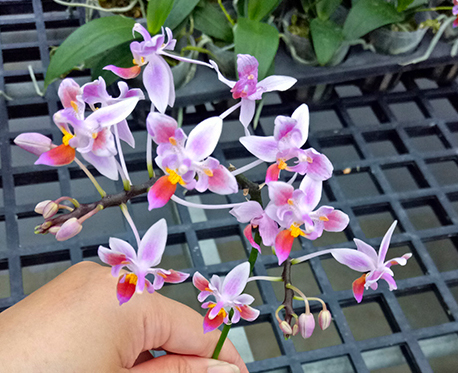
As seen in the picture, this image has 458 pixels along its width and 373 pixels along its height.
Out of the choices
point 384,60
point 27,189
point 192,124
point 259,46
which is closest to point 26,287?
point 27,189

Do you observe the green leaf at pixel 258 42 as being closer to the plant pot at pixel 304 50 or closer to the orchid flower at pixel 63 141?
the plant pot at pixel 304 50

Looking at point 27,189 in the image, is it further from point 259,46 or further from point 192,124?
point 259,46

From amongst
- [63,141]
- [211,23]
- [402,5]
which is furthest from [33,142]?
[402,5]

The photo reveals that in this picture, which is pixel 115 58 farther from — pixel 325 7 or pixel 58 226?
pixel 58 226

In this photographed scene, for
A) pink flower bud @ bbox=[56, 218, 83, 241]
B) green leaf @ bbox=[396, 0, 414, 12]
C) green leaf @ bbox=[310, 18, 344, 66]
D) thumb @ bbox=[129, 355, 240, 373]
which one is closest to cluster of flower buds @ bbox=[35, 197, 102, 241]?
pink flower bud @ bbox=[56, 218, 83, 241]

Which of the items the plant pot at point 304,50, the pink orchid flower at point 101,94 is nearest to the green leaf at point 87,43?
the plant pot at point 304,50

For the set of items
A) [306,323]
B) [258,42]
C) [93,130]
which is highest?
[258,42]

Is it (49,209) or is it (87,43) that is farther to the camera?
(87,43)
